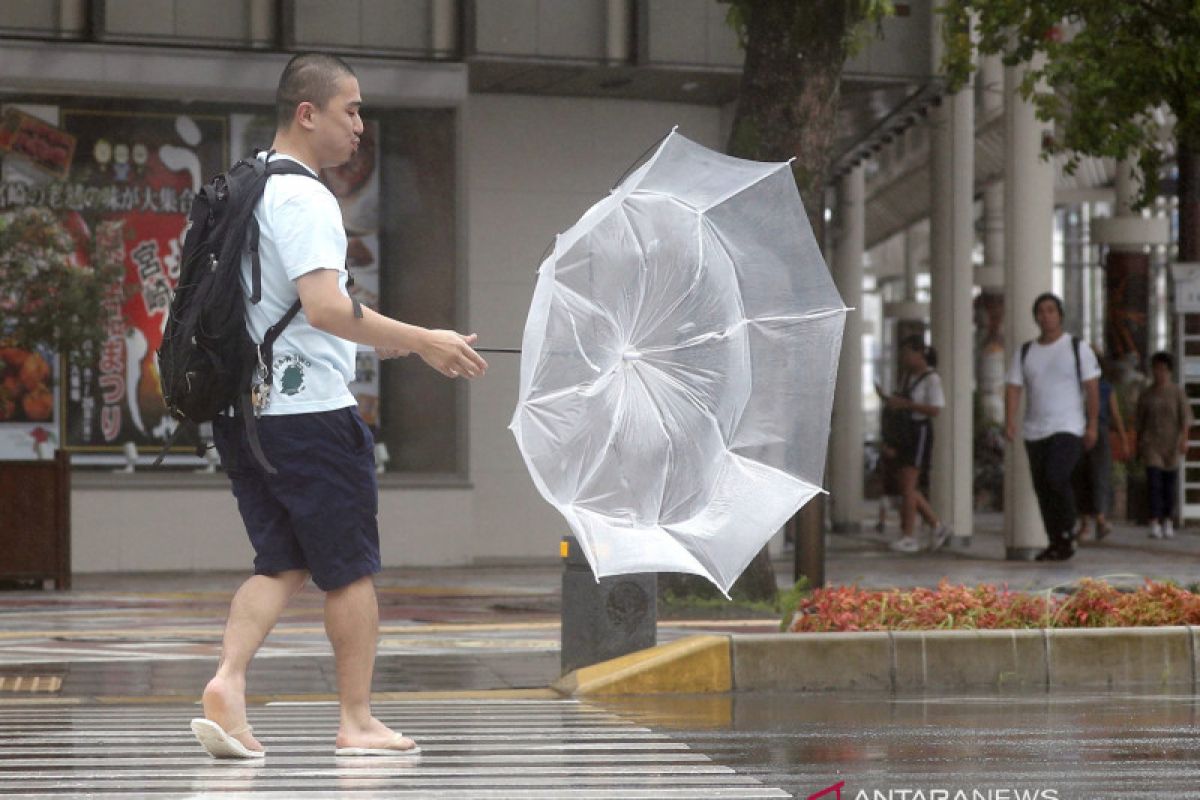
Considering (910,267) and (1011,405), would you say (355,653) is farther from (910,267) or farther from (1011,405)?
(910,267)

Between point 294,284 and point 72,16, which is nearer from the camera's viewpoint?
point 294,284

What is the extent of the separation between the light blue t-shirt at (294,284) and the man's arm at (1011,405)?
1205cm

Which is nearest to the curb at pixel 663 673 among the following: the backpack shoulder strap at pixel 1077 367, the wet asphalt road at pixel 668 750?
the wet asphalt road at pixel 668 750

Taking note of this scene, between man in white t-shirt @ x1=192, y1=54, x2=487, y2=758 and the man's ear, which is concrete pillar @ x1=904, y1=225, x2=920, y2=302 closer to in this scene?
the man's ear

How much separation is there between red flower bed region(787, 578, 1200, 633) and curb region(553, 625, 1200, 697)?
0.55 feet

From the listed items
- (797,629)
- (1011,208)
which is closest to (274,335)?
(797,629)

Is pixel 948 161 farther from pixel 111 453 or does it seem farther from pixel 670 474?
pixel 670 474

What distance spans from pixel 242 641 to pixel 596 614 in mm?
3547

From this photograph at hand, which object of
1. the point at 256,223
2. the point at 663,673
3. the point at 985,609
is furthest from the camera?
the point at 985,609

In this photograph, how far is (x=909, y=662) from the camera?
32.4 feet

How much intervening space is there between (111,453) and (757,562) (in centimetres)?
680

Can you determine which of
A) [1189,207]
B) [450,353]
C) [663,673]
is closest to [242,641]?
[450,353]

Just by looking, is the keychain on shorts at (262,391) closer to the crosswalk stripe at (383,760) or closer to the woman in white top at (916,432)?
the crosswalk stripe at (383,760)

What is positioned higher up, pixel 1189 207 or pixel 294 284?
pixel 1189 207
